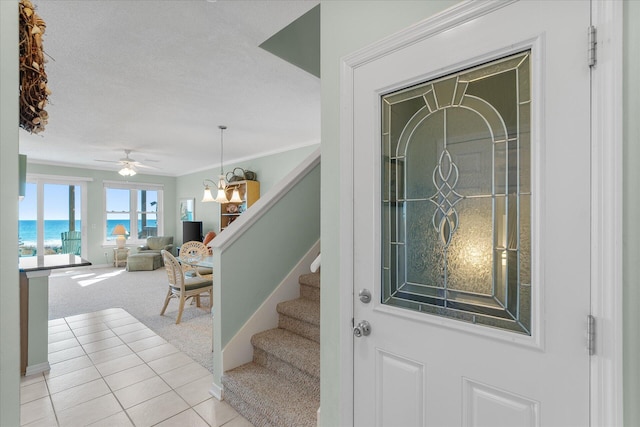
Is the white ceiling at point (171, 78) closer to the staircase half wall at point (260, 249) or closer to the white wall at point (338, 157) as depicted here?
the white wall at point (338, 157)

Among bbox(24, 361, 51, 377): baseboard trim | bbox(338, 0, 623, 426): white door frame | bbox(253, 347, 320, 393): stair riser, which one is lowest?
bbox(24, 361, 51, 377): baseboard trim

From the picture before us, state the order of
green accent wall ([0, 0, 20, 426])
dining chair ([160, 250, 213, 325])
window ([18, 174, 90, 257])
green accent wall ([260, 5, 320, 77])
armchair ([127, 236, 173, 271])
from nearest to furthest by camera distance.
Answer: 1. green accent wall ([0, 0, 20, 426])
2. green accent wall ([260, 5, 320, 77])
3. dining chair ([160, 250, 213, 325])
4. window ([18, 174, 90, 257])
5. armchair ([127, 236, 173, 271])

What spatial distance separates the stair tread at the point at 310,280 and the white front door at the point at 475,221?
1237 mm

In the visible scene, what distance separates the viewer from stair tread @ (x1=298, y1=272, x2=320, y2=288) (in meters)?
2.58

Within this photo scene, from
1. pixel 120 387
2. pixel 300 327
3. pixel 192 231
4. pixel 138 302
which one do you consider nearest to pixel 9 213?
pixel 300 327

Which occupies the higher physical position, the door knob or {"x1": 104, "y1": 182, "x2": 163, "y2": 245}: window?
{"x1": 104, "y1": 182, "x2": 163, "y2": 245}: window

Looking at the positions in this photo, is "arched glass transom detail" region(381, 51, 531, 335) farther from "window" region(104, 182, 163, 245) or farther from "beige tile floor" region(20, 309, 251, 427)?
"window" region(104, 182, 163, 245)

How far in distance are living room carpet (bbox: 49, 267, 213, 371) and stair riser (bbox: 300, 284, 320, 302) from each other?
3.46ft

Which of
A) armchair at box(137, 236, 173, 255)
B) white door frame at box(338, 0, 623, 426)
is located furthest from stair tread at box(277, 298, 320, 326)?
armchair at box(137, 236, 173, 255)

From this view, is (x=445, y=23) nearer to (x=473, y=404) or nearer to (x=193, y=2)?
(x=473, y=404)

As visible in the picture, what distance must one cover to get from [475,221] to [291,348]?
62.9 inches

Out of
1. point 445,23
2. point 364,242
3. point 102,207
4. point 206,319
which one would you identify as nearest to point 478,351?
point 364,242

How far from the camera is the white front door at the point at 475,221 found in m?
0.88

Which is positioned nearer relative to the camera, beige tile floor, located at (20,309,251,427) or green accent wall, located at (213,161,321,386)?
beige tile floor, located at (20,309,251,427)
